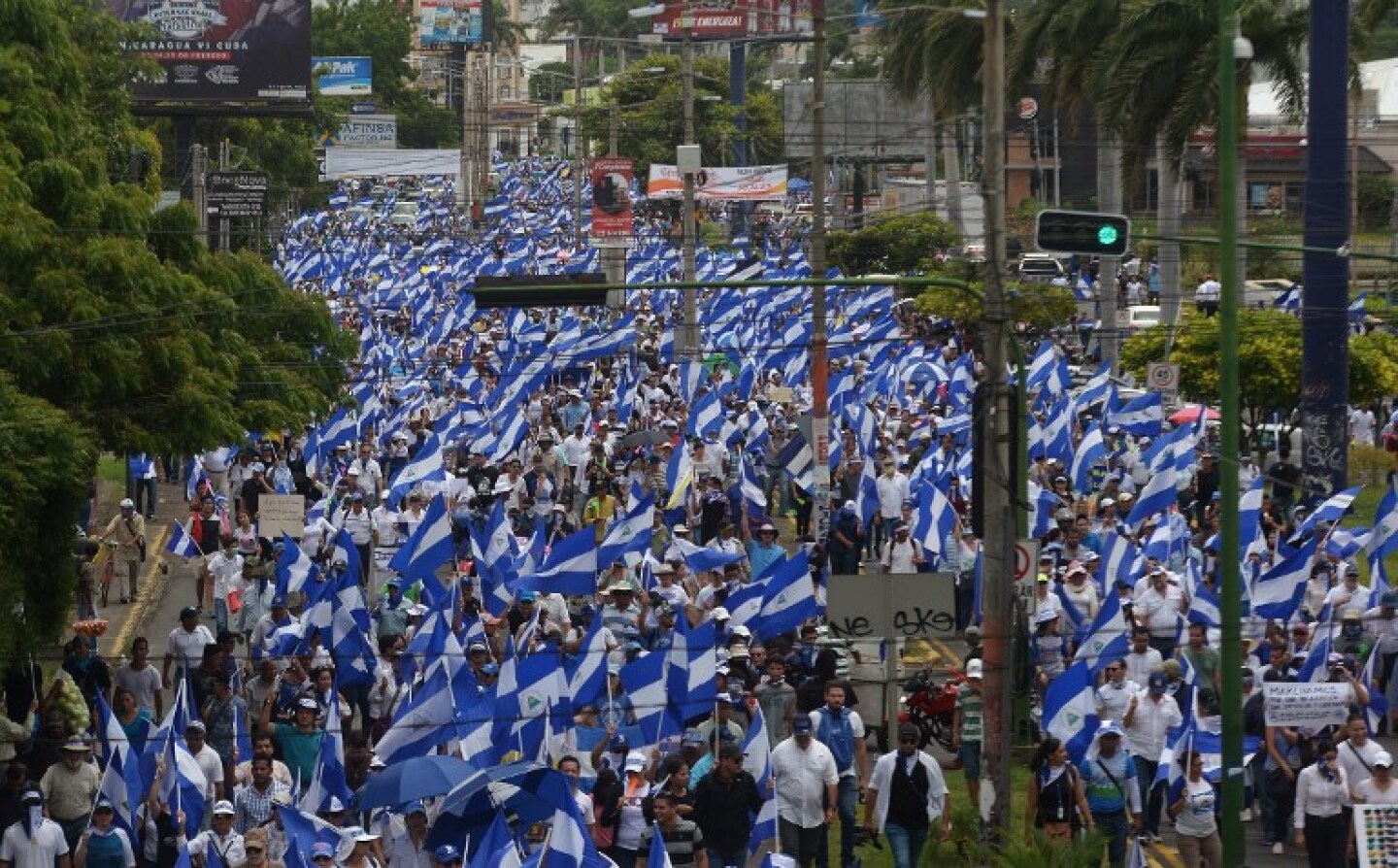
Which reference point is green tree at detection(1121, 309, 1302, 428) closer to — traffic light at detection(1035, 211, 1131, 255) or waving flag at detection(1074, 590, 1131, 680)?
waving flag at detection(1074, 590, 1131, 680)

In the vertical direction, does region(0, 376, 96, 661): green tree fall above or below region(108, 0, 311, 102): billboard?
below

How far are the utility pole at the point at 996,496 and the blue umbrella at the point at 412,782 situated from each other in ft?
10.5

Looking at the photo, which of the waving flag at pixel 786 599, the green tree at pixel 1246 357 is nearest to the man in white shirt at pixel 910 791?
the waving flag at pixel 786 599

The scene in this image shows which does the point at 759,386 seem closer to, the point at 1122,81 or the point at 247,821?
the point at 1122,81

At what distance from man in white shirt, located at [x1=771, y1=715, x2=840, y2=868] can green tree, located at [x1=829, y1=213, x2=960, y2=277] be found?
5300 centimetres

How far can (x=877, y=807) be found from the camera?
666 inches

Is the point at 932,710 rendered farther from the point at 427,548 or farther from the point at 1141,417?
the point at 1141,417

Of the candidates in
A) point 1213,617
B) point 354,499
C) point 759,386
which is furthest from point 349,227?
point 1213,617

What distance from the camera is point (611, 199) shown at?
185 ft

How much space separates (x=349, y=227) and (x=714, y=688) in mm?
78401

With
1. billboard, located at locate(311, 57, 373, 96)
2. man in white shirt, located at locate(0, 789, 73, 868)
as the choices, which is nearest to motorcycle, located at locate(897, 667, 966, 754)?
man in white shirt, located at locate(0, 789, 73, 868)

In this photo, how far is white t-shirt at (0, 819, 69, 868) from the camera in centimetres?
1619

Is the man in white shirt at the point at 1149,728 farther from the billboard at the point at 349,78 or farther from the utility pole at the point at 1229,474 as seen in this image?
the billboard at the point at 349,78

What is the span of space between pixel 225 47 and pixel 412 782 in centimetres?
4058
